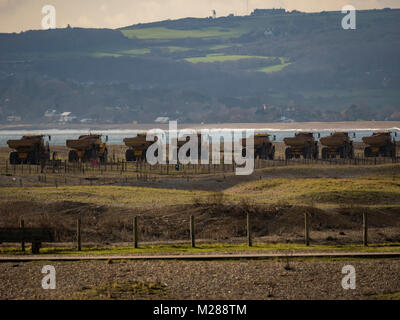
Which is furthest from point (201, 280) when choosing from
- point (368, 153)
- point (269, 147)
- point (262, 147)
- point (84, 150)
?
point (368, 153)

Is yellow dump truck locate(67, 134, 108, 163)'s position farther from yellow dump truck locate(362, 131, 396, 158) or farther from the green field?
yellow dump truck locate(362, 131, 396, 158)

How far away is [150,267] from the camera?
1025 inches

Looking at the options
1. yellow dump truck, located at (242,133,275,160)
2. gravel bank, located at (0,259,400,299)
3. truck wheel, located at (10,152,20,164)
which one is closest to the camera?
gravel bank, located at (0,259,400,299)

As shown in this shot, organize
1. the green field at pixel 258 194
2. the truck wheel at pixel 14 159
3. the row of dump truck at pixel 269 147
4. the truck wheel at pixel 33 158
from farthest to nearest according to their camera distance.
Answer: the row of dump truck at pixel 269 147
the truck wheel at pixel 33 158
the truck wheel at pixel 14 159
the green field at pixel 258 194

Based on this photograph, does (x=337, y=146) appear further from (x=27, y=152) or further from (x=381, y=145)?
(x=27, y=152)

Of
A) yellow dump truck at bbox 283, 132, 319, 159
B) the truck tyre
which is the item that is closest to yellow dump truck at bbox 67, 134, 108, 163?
yellow dump truck at bbox 283, 132, 319, 159

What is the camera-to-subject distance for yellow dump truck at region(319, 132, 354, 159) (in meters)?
87.4

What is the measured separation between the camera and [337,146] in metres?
87.5

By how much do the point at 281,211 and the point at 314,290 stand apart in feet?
52.2

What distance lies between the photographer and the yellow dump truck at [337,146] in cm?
8744

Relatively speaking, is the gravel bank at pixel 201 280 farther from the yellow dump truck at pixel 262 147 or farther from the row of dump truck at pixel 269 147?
the yellow dump truck at pixel 262 147

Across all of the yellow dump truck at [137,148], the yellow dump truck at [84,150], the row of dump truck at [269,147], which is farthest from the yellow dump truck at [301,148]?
the yellow dump truck at [84,150]
